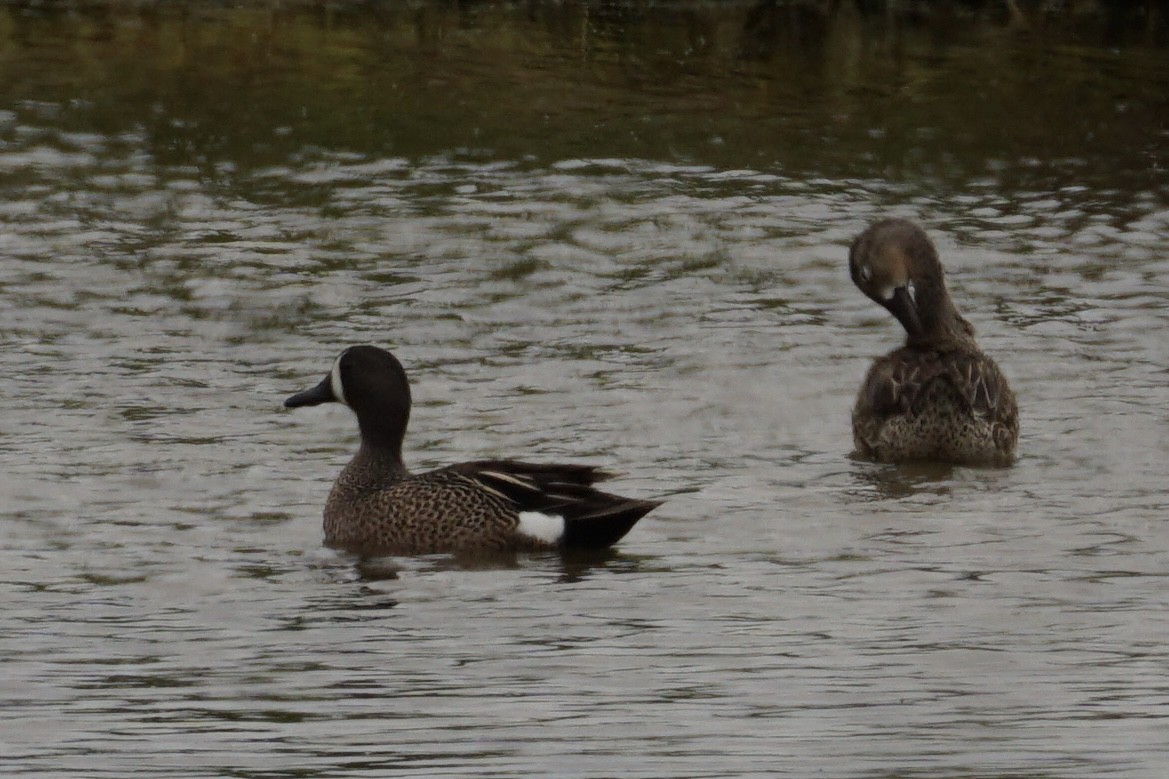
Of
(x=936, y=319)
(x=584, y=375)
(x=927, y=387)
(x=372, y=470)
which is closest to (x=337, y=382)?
(x=372, y=470)

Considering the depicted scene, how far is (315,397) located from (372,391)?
38 centimetres

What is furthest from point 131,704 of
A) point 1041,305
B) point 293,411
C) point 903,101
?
point 903,101

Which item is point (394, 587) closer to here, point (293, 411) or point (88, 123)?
point (293, 411)

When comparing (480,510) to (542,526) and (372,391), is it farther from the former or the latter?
(372,391)

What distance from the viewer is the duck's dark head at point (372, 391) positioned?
36.5ft

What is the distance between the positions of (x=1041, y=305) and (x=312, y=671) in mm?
8150

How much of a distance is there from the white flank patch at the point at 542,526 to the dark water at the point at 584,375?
31 cm

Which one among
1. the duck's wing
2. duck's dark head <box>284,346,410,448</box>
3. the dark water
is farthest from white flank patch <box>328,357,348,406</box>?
the duck's wing

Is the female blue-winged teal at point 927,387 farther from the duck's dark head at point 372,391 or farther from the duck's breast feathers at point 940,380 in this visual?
the duck's dark head at point 372,391

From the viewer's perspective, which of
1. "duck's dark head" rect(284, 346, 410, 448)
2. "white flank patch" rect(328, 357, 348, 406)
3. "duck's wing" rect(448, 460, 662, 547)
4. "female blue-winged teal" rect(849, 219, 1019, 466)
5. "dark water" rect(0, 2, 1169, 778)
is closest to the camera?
"dark water" rect(0, 2, 1169, 778)

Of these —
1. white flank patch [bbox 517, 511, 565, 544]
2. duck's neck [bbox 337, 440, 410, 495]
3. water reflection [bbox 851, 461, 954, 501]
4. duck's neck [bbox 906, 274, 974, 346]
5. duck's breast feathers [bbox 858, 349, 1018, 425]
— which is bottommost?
water reflection [bbox 851, 461, 954, 501]

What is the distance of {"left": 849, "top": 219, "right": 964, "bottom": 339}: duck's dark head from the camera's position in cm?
1245

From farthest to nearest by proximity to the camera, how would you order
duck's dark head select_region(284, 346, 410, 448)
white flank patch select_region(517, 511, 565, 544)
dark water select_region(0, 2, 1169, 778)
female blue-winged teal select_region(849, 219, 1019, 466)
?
1. female blue-winged teal select_region(849, 219, 1019, 466)
2. duck's dark head select_region(284, 346, 410, 448)
3. white flank patch select_region(517, 511, 565, 544)
4. dark water select_region(0, 2, 1169, 778)

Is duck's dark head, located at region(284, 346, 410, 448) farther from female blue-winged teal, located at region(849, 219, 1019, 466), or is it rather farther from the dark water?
female blue-winged teal, located at region(849, 219, 1019, 466)
